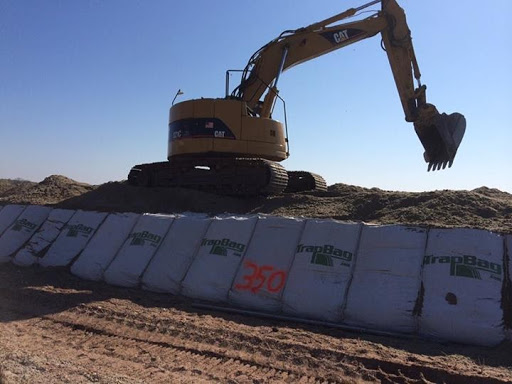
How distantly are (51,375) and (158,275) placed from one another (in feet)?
12.3

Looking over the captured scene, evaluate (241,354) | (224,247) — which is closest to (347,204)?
(224,247)

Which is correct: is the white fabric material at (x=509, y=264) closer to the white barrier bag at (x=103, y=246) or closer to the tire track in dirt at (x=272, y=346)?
the tire track in dirt at (x=272, y=346)

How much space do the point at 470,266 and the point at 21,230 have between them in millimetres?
9628

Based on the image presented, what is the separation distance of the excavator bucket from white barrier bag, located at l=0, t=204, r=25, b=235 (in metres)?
10.2

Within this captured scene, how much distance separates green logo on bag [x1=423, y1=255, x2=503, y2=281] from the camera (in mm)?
6135

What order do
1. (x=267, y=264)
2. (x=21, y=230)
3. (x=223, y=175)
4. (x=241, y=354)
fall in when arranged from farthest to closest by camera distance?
1. (x=223, y=175)
2. (x=21, y=230)
3. (x=267, y=264)
4. (x=241, y=354)

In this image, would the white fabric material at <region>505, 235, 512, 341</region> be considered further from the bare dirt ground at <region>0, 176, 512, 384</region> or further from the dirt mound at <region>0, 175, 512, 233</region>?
the dirt mound at <region>0, 175, 512, 233</region>

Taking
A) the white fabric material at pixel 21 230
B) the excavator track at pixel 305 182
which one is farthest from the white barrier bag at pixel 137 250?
the excavator track at pixel 305 182

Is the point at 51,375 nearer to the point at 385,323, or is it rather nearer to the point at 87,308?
the point at 87,308

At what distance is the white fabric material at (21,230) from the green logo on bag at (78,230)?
1.22m

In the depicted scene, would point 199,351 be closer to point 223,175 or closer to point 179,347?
point 179,347

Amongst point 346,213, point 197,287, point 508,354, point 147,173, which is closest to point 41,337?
point 197,287

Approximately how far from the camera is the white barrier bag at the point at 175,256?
816 centimetres

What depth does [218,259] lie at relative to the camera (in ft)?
26.1
